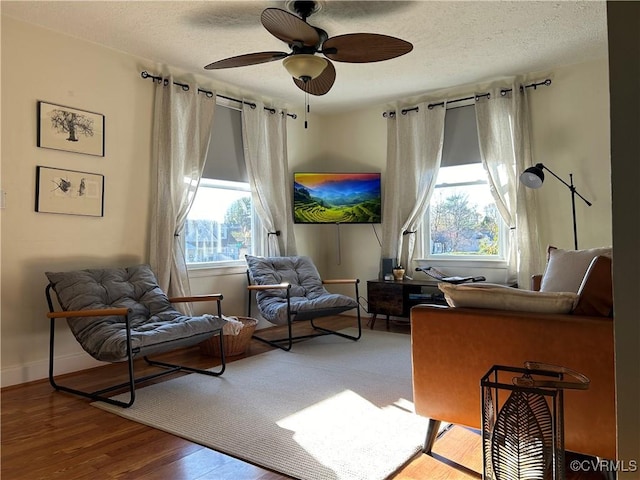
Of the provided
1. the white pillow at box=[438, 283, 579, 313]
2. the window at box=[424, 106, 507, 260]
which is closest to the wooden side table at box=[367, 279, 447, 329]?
the window at box=[424, 106, 507, 260]

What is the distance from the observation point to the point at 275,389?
2.93m

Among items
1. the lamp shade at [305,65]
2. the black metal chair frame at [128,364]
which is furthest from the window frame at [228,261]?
the lamp shade at [305,65]

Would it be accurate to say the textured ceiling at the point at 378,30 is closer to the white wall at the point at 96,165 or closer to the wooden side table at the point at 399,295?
the white wall at the point at 96,165

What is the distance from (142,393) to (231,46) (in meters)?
2.63

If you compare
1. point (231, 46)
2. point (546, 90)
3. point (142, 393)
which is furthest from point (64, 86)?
point (546, 90)

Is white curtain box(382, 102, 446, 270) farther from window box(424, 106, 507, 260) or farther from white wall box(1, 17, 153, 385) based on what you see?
white wall box(1, 17, 153, 385)

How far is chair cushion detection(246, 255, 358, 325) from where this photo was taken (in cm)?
393

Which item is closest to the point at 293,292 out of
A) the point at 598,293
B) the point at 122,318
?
the point at 122,318

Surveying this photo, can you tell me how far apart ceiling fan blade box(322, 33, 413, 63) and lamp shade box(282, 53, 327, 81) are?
0.08 meters

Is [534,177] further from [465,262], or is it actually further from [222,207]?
[222,207]

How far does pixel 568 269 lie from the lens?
9.33ft

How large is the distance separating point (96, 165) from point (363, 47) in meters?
2.24

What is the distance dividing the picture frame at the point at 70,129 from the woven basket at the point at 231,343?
1723 millimetres

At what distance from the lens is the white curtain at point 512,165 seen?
4328 millimetres
